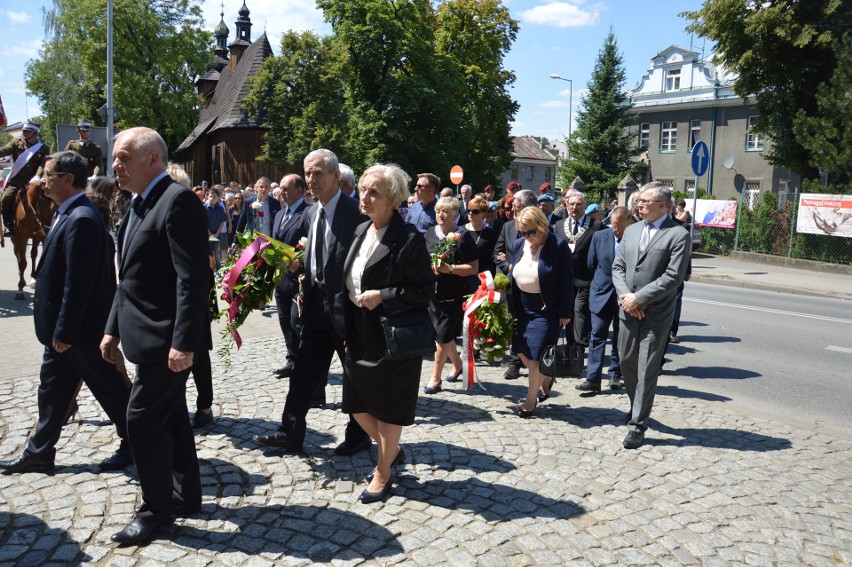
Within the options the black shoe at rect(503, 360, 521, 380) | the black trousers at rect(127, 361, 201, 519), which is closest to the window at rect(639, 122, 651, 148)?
the black shoe at rect(503, 360, 521, 380)

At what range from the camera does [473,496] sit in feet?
14.6

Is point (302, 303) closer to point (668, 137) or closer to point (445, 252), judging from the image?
point (445, 252)

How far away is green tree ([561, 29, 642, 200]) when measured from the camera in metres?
41.3

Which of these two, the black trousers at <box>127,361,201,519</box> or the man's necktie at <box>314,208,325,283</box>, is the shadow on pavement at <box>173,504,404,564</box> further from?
the man's necktie at <box>314,208,325,283</box>

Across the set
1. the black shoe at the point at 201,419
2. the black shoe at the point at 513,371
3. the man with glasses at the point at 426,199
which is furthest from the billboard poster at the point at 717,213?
the black shoe at the point at 201,419

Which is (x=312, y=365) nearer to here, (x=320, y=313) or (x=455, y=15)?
(x=320, y=313)

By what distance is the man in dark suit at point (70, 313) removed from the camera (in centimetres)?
433

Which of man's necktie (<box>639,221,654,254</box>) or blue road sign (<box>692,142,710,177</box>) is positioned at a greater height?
blue road sign (<box>692,142,710,177</box>)

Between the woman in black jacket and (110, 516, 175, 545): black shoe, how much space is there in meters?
1.25

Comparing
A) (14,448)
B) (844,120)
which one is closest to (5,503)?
(14,448)

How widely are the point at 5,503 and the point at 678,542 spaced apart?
402 cm

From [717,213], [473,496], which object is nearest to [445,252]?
[473,496]

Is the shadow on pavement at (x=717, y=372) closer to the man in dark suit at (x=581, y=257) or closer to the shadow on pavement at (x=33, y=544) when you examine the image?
the man in dark suit at (x=581, y=257)

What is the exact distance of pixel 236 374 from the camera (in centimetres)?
734
